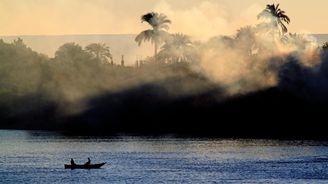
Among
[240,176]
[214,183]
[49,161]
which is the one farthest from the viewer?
[49,161]

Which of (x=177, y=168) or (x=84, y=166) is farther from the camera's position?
(x=177, y=168)

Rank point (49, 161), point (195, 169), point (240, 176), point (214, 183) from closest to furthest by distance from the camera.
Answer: point (214, 183) → point (240, 176) → point (195, 169) → point (49, 161)

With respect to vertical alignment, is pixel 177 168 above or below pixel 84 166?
below

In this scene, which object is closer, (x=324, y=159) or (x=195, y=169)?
(x=195, y=169)

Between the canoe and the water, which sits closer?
the water

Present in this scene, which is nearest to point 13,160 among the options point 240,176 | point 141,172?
point 141,172

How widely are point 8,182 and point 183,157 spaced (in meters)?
49.5

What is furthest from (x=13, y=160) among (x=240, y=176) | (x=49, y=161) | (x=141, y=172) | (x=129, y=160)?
(x=240, y=176)

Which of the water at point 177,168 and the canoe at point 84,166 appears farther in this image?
the canoe at point 84,166

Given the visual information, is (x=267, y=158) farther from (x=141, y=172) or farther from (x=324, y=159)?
(x=141, y=172)

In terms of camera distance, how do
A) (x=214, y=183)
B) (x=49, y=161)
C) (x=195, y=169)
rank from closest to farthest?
(x=214, y=183)
(x=195, y=169)
(x=49, y=161)

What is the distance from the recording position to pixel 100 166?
167 metres

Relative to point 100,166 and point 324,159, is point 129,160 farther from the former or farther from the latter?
point 324,159

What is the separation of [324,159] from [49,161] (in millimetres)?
48801
